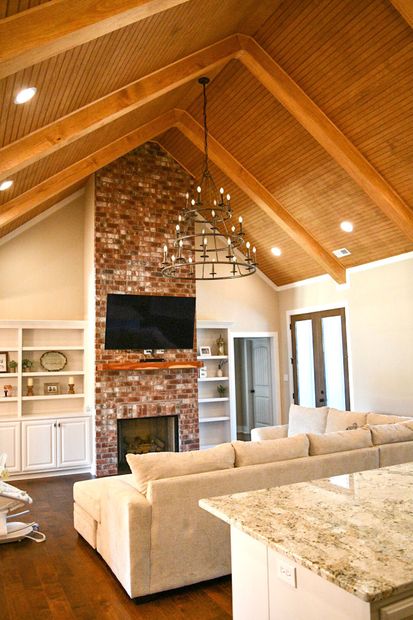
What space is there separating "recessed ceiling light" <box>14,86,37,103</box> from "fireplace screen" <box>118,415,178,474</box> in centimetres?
511

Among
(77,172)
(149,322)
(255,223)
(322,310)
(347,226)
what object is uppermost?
(77,172)

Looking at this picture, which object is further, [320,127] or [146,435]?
[146,435]

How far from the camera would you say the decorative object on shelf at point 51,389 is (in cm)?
764

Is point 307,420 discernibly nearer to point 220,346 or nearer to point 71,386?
point 220,346

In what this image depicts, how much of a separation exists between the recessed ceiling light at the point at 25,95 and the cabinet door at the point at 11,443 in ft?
15.4

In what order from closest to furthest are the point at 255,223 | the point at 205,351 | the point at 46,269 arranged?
the point at 46,269, the point at 255,223, the point at 205,351

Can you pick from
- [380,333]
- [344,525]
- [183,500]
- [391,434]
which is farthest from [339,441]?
[380,333]

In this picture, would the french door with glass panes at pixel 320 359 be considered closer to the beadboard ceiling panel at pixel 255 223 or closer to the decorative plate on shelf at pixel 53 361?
the beadboard ceiling panel at pixel 255 223

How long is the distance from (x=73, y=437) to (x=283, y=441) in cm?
425

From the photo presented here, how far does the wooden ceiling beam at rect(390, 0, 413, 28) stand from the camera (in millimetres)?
4137

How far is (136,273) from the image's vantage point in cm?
776

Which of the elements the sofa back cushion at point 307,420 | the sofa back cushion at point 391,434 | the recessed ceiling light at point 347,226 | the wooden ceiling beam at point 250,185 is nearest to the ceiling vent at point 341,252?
the wooden ceiling beam at point 250,185

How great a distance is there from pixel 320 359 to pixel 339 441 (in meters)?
4.40

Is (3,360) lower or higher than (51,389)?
higher
